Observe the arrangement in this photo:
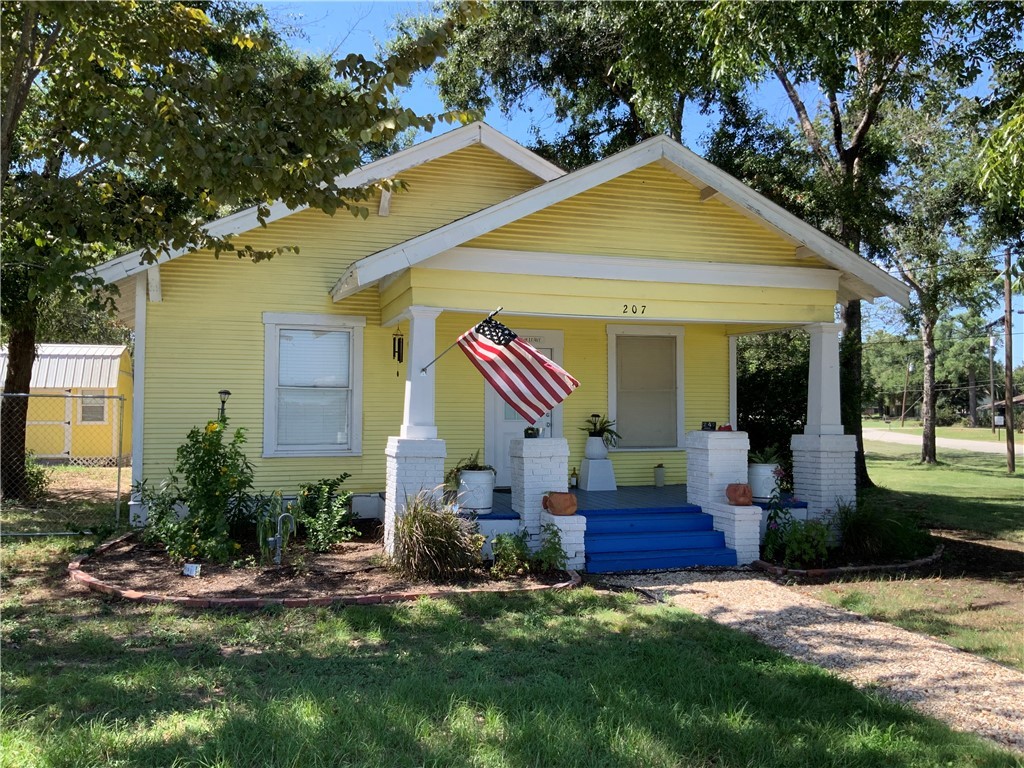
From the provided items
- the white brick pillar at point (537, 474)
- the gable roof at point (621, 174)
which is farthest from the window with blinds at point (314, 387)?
the white brick pillar at point (537, 474)

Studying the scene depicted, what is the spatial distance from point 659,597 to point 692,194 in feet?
16.9

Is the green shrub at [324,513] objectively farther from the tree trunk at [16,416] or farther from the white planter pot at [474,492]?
the tree trunk at [16,416]

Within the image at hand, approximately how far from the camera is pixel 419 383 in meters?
8.34

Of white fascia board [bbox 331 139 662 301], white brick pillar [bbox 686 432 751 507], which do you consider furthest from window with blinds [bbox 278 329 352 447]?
white brick pillar [bbox 686 432 751 507]

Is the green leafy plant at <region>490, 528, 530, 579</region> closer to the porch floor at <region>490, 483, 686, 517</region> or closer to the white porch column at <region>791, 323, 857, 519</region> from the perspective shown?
the porch floor at <region>490, 483, 686, 517</region>

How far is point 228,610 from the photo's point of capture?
6.53m

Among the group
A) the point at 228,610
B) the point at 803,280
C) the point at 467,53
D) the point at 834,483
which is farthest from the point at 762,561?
the point at 467,53

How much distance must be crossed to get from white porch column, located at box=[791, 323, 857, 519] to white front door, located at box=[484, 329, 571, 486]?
11.5ft

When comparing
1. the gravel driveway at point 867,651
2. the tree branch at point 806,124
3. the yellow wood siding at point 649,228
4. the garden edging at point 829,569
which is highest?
the tree branch at point 806,124

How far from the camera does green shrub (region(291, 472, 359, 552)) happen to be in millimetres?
8836

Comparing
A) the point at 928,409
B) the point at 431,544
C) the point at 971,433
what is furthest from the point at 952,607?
the point at 971,433

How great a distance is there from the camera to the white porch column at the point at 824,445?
31.4ft

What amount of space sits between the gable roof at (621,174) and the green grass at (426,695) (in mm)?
3720

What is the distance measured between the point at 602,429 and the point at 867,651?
6.10 metres
